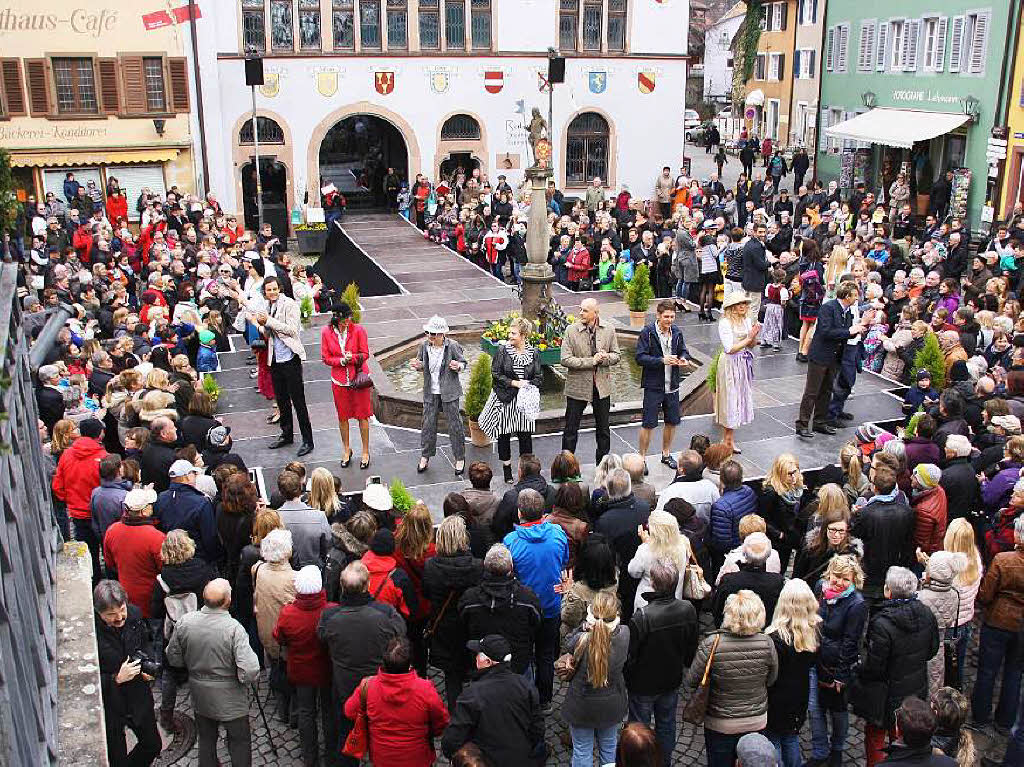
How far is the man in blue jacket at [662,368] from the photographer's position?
10.9m

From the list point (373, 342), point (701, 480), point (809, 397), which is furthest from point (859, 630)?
point (373, 342)

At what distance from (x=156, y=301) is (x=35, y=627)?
11.2 metres

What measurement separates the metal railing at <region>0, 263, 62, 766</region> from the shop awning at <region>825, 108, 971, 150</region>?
25.8 m

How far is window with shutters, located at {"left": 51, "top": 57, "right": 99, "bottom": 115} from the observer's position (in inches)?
1038

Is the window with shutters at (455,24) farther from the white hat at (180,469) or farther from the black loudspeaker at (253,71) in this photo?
the white hat at (180,469)

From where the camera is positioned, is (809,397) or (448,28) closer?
(809,397)

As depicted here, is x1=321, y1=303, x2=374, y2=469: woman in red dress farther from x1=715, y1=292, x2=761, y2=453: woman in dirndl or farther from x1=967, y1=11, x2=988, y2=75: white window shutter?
x1=967, y1=11, x2=988, y2=75: white window shutter

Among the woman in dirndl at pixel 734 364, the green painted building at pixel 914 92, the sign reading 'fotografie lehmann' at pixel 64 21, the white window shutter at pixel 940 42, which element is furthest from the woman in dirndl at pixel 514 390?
the white window shutter at pixel 940 42

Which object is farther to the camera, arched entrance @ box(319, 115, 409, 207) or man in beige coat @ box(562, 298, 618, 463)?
arched entrance @ box(319, 115, 409, 207)

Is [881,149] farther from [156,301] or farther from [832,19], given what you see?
[156,301]

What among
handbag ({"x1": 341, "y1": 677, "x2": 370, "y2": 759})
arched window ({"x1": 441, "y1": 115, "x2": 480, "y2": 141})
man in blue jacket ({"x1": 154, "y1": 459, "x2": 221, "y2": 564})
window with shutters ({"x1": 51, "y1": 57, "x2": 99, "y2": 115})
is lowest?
handbag ({"x1": 341, "y1": 677, "x2": 370, "y2": 759})

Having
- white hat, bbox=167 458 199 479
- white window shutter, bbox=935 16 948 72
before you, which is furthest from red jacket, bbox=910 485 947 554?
white window shutter, bbox=935 16 948 72

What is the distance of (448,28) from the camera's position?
103 ft

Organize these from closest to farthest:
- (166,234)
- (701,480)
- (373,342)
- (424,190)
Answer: (701,480), (373,342), (166,234), (424,190)
